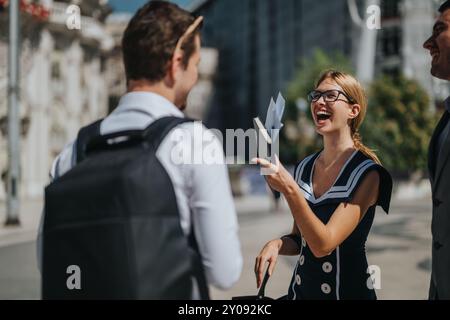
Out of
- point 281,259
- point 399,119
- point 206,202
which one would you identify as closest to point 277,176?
point 206,202

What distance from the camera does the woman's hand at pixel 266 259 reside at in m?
2.25

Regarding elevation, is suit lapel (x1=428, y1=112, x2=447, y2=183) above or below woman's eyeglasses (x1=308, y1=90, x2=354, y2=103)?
below

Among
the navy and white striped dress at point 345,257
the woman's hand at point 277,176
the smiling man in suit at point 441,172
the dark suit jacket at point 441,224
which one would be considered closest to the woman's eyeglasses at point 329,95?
the navy and white striped dress at point 345,257

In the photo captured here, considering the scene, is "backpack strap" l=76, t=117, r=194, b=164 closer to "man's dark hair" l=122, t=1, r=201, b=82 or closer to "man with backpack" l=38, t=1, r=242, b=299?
"man with backpack" l=38, t=1, r=242, b=299

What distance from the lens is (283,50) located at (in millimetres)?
66812

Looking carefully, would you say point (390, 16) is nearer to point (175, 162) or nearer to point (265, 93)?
point (265, 93)

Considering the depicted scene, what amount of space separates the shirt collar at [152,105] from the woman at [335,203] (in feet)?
1.50

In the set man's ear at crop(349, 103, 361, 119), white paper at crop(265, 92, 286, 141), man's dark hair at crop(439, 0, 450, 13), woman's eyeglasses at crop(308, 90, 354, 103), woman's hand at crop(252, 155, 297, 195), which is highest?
man's dark hair at crop(439, 0, 450, 13)

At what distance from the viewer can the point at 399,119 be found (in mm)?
34750

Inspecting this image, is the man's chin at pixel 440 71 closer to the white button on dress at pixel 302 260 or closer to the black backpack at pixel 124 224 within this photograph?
the white button on dress at pixel 302 260

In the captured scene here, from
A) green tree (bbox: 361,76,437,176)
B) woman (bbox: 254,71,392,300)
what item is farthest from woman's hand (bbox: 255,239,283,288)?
green tree (bbox: 361,76,437,176)

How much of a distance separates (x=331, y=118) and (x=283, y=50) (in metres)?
65.7

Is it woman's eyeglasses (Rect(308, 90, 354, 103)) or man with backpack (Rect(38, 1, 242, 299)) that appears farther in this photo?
woman's eyeglasses (Rect(308, 90, 354, 103))

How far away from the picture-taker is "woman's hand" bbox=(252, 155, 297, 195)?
6.00 feet
